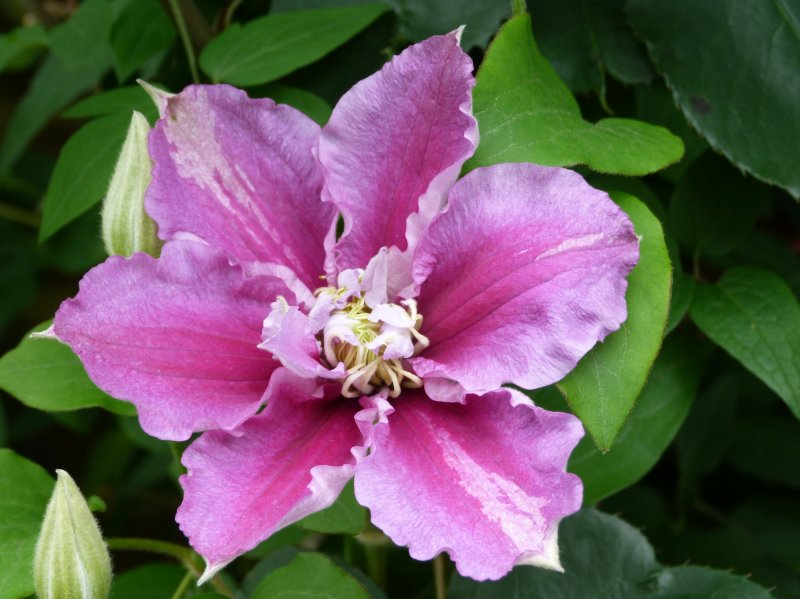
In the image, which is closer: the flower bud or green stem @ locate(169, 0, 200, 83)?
the flower bud

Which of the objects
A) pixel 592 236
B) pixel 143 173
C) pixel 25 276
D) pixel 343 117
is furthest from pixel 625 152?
pixel 25 276

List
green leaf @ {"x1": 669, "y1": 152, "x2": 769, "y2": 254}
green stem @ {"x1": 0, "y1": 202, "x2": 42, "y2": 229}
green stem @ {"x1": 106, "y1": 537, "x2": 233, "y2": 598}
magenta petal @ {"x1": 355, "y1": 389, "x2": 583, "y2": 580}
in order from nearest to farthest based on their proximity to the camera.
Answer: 1. magenta petal @ {"x1": 355, "y1": 389, "x2": 583, "y2": 580}
2. green stem @ {"x1": 106, "y1": 537, "x2": 233, "y2": 598}
3. green leaf @ {"x1": 669, "y1": 152, "x2": 769, "y2": 254}
4. green stem @ {"x1": 0, "y1": 202, "x2": 42, "y2": 229}

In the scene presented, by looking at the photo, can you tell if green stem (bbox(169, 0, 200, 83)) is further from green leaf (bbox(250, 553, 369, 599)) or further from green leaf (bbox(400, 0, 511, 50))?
green leaf (bbox(250, 553, 369, 599))

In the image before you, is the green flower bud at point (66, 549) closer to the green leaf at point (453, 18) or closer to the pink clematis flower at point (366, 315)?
the pink clematis flower at point (366, 315)

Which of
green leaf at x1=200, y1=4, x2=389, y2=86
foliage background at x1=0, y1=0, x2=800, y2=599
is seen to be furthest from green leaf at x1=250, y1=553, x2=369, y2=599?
green leaf at x1=200, y1=4, x2=389, y2=86

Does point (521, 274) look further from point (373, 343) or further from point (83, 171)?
point (83, 171)

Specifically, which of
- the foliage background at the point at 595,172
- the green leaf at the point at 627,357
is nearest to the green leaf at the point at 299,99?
the foliage background at the point at 595,172

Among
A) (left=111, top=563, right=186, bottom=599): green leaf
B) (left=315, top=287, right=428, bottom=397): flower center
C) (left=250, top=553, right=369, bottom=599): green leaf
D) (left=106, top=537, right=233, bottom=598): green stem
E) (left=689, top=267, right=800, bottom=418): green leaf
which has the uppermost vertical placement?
(left=315, top=287, right=428, bottom=397): flower center
